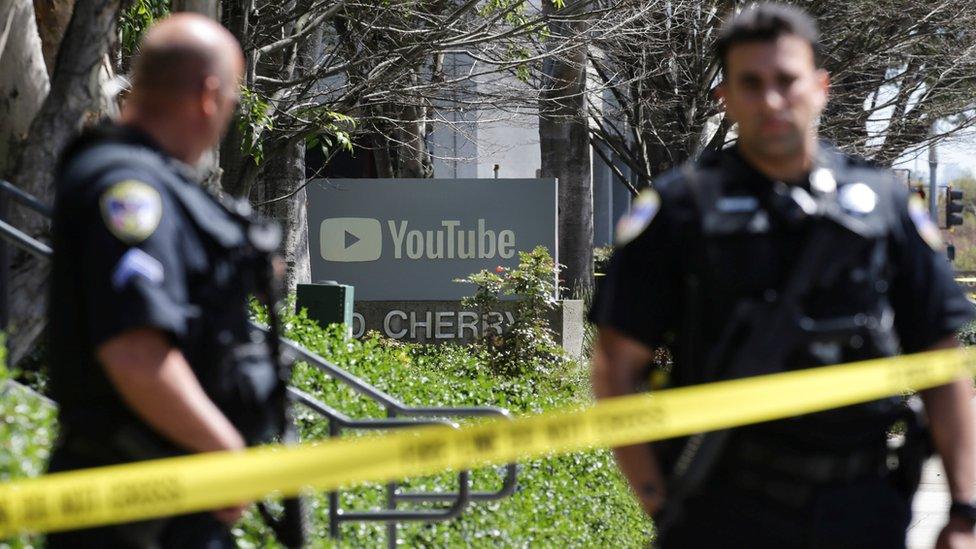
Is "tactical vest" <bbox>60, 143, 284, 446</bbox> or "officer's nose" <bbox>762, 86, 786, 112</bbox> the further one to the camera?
"officer's nose" <bbox>762, 86, 786, 112</bbox>

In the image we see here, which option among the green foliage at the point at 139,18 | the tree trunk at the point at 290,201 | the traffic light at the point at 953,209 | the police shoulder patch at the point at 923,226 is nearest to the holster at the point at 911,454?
the police shoulder patch at the point at 923,226

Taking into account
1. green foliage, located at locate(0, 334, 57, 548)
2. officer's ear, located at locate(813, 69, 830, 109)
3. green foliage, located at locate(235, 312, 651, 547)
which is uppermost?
officer's ear, located at locate(813, 69, 830, 109)

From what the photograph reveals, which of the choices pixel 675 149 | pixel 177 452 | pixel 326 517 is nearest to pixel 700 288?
pixel 177 452

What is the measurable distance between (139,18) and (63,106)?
4.08 m

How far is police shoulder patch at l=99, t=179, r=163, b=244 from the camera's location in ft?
8.16

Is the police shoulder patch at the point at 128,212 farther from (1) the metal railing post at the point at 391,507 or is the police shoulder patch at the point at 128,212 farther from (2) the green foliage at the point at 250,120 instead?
(2) the green foliage at the point at 250,120

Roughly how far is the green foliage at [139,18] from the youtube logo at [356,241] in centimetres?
547

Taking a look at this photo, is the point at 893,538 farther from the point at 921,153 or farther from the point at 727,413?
the point at 921,153

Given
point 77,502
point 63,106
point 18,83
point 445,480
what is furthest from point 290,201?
point 77,502

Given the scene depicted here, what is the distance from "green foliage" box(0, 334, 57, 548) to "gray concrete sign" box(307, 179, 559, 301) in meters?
10.5

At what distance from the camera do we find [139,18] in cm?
994

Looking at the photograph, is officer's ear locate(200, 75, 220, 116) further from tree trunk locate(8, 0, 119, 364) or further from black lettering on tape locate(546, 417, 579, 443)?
tree trunk locate(8, 0, 119, 364)

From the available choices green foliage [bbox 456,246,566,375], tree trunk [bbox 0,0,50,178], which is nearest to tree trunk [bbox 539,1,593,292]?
green foliage [bbox 456,246,566,375]

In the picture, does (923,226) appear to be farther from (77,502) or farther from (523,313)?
(523,313)
